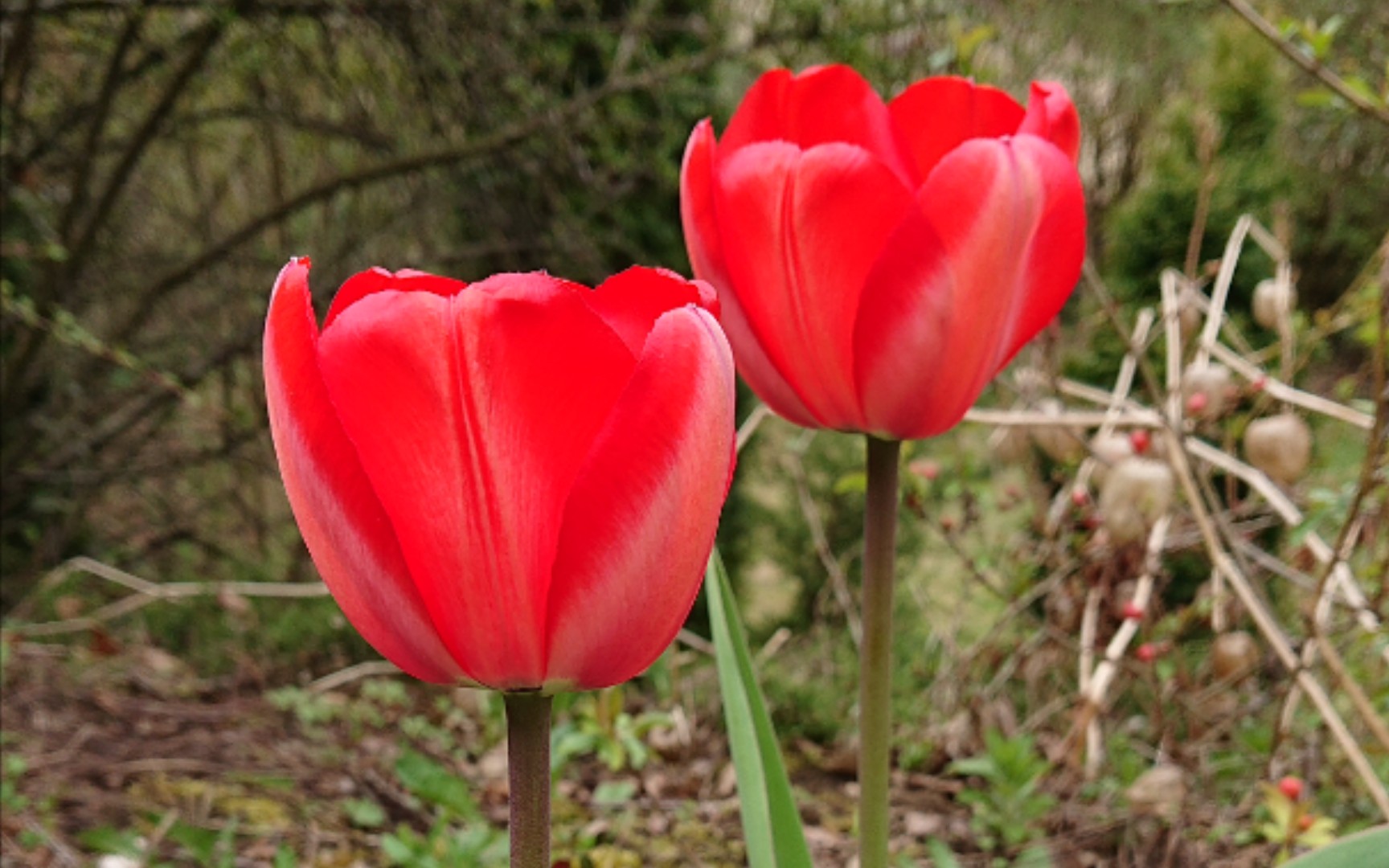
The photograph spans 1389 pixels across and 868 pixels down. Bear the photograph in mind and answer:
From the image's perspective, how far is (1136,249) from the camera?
14.1 ft

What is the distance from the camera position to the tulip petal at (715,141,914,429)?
0.58 m

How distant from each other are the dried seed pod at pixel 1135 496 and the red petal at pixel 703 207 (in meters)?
1.10

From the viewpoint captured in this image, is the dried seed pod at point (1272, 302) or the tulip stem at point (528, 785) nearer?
the tulip stem at point (528, 785)

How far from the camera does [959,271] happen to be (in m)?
0.59

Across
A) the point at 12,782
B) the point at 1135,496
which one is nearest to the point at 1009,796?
the point at 1135,496

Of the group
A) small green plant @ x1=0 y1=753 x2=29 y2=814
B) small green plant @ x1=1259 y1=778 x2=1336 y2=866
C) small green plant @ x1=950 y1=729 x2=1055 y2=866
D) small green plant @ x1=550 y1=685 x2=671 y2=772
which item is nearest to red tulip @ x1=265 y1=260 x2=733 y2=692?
small green plant @ x1=550 y1=685 x2=671 y2=772

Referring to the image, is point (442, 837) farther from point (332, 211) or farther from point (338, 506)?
point (332, 211)

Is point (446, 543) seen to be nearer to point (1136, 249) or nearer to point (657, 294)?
point (657, 294)

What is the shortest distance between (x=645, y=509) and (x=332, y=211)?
3.95 m

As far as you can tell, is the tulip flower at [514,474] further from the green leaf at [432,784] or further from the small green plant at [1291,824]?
the small green plant at [1291,824]

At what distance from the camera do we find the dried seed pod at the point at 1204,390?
181 cm

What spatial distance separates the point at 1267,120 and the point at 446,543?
505 centimetres

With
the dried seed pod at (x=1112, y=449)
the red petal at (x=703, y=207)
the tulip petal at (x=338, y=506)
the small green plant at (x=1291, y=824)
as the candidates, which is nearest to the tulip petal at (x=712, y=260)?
the red petal at (x=703, y=207)

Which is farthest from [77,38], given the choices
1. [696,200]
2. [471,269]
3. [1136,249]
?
[1136,249]
